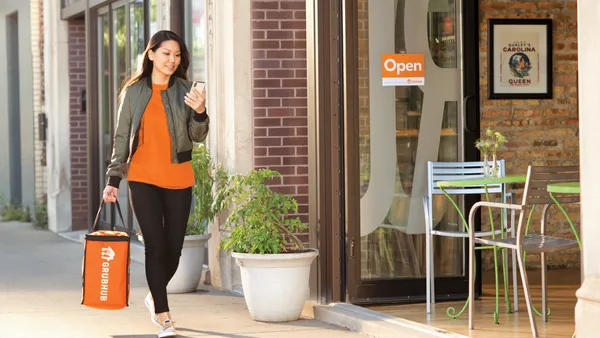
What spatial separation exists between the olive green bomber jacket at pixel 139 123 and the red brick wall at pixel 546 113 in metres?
3.57

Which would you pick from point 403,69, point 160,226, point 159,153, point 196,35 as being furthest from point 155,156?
point 196,35

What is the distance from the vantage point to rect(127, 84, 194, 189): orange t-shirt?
21.0 feet

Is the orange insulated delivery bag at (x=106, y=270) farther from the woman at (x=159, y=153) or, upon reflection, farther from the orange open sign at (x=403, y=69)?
the orange open sign at (x=403, y=69)

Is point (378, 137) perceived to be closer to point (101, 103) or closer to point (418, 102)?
point (418, 102)

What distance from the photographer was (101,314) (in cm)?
746

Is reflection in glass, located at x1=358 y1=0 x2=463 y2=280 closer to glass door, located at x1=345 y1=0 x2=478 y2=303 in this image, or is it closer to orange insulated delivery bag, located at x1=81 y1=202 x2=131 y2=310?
glass door, located at x1=345 y1=0 x2=478 y2=303

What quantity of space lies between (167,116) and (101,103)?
246 inches

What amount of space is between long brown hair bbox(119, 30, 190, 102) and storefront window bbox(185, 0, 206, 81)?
8.67ft

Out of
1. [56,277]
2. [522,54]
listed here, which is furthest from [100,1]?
[522,54]

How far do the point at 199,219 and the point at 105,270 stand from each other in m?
2.20

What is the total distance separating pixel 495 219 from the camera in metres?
9.41

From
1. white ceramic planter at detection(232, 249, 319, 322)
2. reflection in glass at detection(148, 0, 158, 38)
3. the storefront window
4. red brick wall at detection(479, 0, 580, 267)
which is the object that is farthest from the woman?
reflection in glass at detection(148, 0, 158, 38)

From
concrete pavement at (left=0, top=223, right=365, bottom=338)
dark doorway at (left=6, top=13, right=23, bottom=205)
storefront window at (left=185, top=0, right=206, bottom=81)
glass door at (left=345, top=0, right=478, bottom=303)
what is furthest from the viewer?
dark doorway at (left=6, top=13, right=23, bottom=205)

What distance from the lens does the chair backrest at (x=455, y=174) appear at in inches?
295
